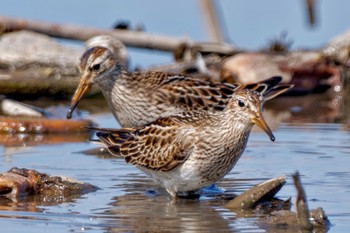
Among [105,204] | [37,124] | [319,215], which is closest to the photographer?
[319,215]

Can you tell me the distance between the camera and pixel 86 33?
57.9 ft

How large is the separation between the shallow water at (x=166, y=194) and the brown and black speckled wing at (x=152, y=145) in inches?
13.0

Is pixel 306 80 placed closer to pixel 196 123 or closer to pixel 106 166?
pixel 106 166

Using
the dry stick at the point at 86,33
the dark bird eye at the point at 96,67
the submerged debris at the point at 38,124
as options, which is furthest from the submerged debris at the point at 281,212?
the dry stick at the point at 86,33

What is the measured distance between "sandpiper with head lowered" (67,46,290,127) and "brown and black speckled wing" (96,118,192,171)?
1110 millimetres

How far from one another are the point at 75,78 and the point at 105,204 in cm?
731

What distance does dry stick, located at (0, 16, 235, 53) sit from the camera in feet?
58.1

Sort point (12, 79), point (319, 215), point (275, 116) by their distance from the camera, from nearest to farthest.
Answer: point (319, 215) → point (275, 116) → point (12, 79)

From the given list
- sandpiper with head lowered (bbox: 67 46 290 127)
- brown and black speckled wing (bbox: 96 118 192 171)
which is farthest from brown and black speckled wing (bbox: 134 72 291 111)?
brown and black speckled wing (bbox: 96 118 192 171)

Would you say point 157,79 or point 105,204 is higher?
point 157,79

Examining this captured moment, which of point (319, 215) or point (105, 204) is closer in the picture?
point (319, 215)

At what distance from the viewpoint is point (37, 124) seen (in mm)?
12711

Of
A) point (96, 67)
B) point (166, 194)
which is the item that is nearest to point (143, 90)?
point (96, 67)

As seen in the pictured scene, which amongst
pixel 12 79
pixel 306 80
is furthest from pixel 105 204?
pixel 306 80
